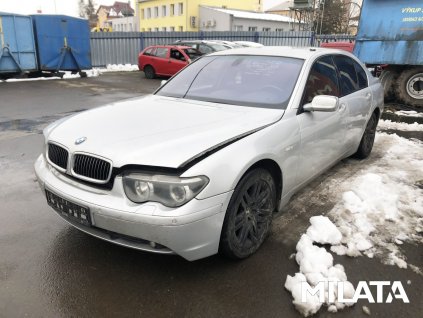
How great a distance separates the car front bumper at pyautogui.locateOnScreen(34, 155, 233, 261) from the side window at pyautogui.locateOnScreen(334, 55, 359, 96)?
2579 mm

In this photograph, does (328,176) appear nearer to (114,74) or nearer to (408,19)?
(408,19)

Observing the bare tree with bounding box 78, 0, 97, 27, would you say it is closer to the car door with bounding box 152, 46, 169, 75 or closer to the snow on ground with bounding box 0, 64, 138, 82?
the snow on ground with bounding box 0, 64, 138, 82

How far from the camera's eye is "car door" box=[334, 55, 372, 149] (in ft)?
14.1

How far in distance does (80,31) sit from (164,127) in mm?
15949

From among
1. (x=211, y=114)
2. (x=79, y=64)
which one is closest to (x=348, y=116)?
(x=211, y=114)

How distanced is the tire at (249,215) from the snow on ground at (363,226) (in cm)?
37

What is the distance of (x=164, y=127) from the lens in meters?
2.85

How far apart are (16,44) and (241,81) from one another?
13912mm

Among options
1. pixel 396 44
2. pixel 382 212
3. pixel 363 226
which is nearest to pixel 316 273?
pixel 363 226

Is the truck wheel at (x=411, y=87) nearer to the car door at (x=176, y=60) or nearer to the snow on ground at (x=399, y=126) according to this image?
the snow on ground at (x=399, y=126)

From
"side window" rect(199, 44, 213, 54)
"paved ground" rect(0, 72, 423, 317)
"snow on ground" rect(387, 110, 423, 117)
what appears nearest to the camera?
"paved ground" rect(0, 72, 423, 317)

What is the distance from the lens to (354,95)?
4488mm

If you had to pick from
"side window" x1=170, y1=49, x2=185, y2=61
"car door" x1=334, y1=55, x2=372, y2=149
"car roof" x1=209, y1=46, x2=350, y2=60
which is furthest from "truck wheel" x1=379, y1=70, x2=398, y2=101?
"side window" x1=170, y1=49, x2=185, y2=61

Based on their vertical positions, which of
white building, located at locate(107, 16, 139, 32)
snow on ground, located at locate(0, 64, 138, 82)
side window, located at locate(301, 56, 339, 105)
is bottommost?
snow on ground, located at locate(0, 64, 138, 82)
